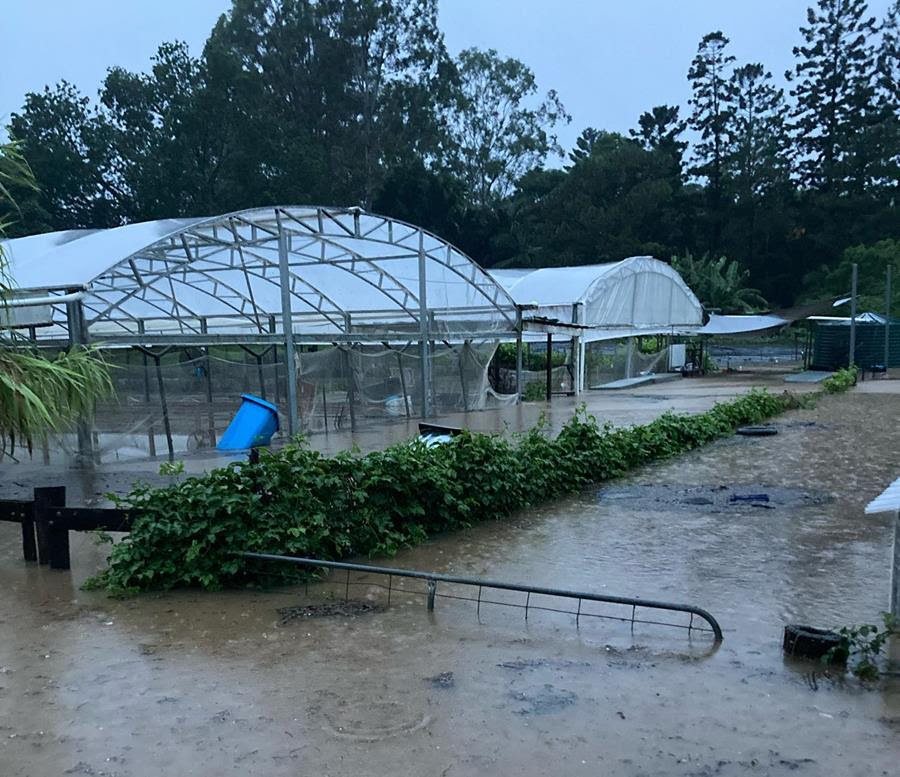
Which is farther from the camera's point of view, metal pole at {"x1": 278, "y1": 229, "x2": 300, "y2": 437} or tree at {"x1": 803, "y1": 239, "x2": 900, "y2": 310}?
tree at {"x1": 803, "y1": 239, "x2": 900, "y2": 310}

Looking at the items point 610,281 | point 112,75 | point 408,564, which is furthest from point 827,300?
point 408,564

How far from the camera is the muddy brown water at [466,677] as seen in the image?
3.87 metres

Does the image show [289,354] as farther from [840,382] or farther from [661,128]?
[661,128]

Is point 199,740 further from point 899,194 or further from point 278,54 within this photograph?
point 899,194

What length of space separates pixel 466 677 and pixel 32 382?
13.1 feet

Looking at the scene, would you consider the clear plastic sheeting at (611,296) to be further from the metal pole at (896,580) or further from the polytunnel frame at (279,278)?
the metal pole at (896,580)

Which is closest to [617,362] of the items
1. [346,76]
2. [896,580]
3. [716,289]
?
[716,289]

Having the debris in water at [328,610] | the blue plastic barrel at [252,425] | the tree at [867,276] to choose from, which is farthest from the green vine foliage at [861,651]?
the tree at [867,276]

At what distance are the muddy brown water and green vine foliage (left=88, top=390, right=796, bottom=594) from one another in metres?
0.24

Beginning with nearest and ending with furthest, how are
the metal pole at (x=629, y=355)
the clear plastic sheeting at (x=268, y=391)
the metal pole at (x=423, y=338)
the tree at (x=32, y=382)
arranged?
the tree at (x=32, y=382), the clear plastic sheeting at (x=268, y=391), the metal pole at (x=423, y=338), the metal pole at (x=629, y=355)

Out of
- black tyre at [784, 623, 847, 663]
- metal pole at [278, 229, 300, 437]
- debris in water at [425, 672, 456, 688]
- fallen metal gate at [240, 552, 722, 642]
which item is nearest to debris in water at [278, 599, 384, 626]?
fallen metal gate at [240, 552, 722, 642]

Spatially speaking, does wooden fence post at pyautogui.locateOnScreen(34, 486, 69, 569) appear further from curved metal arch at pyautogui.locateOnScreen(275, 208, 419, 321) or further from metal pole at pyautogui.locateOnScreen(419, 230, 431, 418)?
metal pole at pyautogui.locateOnScreen(419, 230, 431, 418)

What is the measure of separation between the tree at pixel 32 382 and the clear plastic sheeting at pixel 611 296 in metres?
18.0

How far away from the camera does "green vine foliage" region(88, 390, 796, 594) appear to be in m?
6.28
